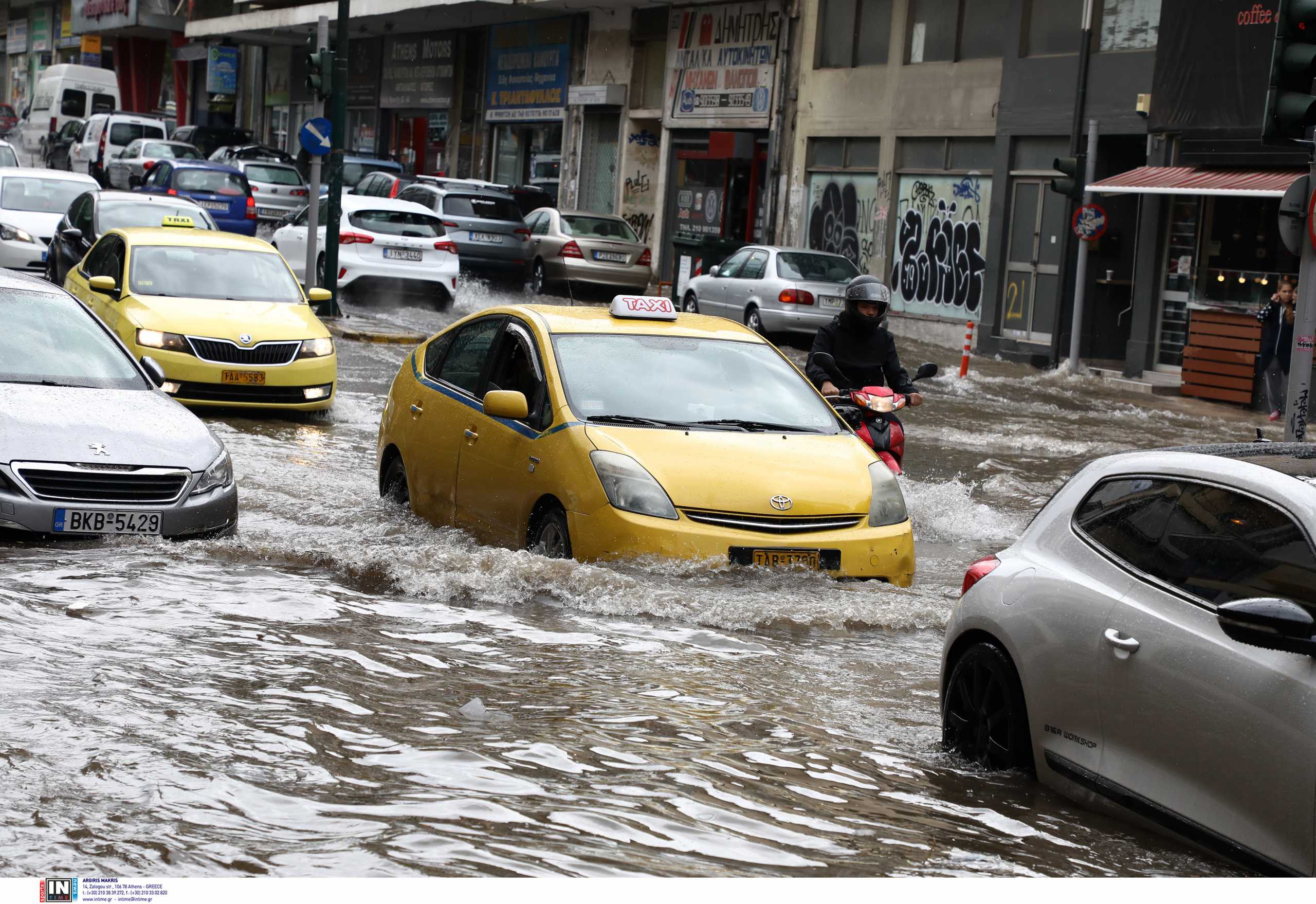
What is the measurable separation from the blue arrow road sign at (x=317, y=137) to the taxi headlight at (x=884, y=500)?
52.9 ft

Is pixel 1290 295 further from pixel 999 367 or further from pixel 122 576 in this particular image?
pixel 122 576

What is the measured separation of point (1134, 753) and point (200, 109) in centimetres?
6519

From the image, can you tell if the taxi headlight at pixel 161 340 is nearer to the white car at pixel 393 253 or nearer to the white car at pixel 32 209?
the white car at pixel 32 209

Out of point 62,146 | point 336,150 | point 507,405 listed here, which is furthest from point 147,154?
point 507,405

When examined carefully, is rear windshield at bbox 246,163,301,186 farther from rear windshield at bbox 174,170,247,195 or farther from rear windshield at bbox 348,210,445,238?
rear windshield at bbox 348,210,445,238

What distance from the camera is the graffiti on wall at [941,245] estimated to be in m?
27.0

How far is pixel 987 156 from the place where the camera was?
1053 inches

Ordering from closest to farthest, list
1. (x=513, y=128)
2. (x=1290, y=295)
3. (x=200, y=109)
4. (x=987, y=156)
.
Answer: (x=1290, y=295) < (x=987, y=156) < (x=513, y=128) < (x=200, y=109)

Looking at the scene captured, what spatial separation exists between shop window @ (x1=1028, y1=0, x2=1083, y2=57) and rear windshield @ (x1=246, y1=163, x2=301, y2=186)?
18.3 meters

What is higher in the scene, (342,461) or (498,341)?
(498,341)

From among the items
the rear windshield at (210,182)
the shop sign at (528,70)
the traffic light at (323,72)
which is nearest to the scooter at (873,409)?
the traffic light at (323,72)

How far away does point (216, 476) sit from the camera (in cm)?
886

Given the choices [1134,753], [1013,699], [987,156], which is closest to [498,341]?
[1013,699]
